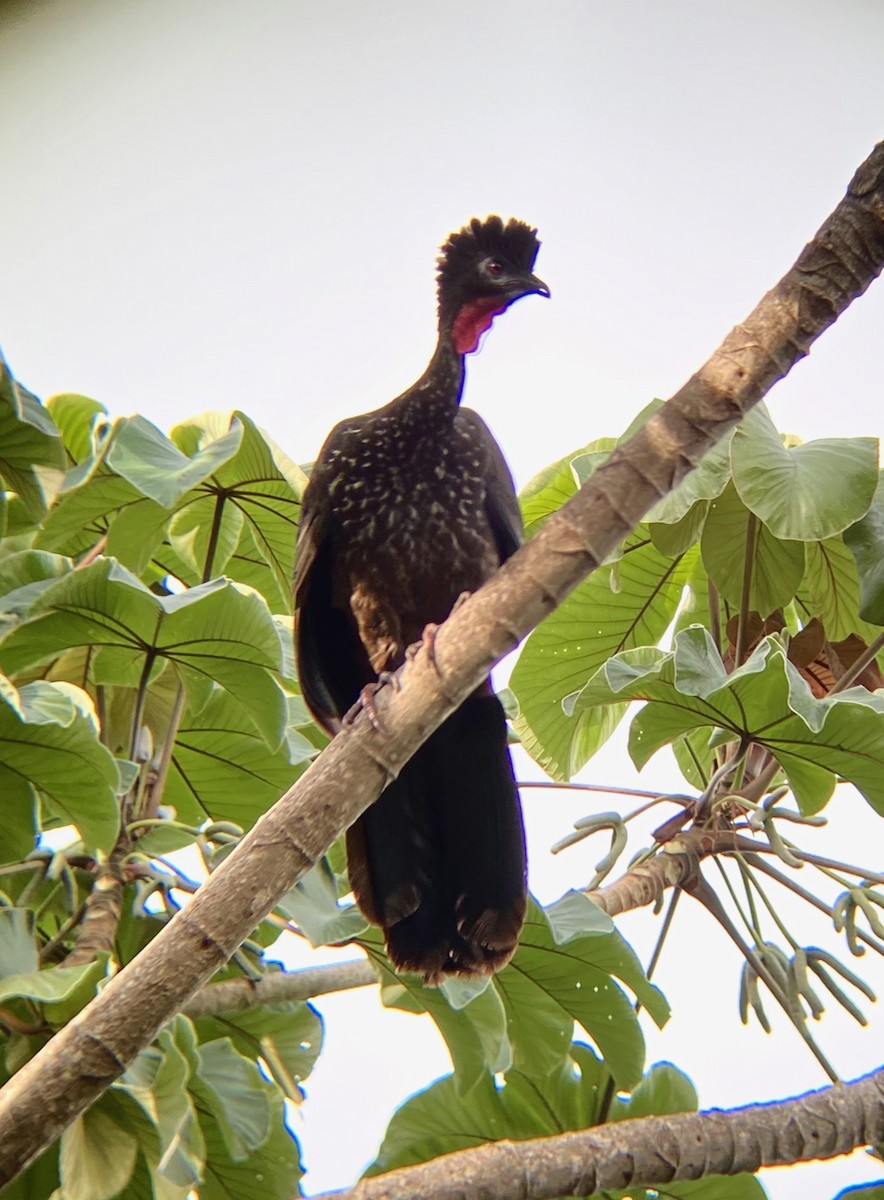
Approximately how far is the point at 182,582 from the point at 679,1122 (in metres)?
1.30

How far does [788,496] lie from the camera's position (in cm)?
176

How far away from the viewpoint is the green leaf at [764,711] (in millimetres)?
1582

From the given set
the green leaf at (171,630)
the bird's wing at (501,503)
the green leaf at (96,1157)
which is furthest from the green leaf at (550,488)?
the green leaf at (96,1157)

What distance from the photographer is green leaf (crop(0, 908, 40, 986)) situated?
4.91 ft

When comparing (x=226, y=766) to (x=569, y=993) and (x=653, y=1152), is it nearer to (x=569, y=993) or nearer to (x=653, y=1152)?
(x=569, y=993)

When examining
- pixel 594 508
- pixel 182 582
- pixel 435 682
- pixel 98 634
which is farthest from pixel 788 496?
pixel 182 582

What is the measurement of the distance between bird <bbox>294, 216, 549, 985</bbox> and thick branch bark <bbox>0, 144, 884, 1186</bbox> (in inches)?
20.2

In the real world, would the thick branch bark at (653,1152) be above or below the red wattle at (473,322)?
below

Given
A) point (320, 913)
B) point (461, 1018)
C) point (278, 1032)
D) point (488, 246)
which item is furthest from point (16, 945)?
point (488, 246)

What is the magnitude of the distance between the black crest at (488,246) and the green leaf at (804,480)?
487 millimetres

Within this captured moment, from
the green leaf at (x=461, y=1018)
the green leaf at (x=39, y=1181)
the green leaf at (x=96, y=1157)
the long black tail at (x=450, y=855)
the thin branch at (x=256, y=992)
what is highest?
the long black tail at (x=450, y=855)

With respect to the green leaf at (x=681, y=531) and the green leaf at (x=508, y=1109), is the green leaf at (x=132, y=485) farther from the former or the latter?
the green leaf at (x=508, y=1109)

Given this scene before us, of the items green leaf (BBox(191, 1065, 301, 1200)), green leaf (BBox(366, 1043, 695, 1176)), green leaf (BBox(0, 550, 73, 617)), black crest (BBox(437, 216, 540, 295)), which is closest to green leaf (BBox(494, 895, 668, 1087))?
green leaf (BBox(366, 1043, 695, 1176))

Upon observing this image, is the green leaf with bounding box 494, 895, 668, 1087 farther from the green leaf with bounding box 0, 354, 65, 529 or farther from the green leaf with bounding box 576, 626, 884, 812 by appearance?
the green leaf with bounding box 0, 354, 65, 529
